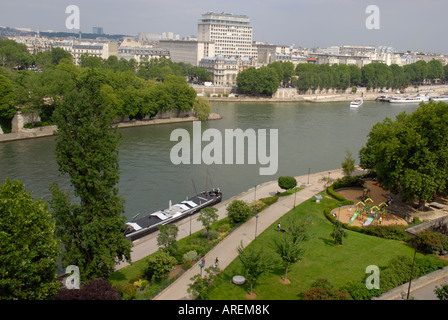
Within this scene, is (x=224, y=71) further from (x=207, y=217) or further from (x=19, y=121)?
(x=207, y=217)

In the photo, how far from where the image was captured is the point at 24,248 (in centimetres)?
962

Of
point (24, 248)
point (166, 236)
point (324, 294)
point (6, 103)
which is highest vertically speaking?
point (6, 103)

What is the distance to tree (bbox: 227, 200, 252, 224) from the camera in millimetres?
17834

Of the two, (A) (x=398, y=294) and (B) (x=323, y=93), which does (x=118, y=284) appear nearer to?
(A) (x=398, y=294)

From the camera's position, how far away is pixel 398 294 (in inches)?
485

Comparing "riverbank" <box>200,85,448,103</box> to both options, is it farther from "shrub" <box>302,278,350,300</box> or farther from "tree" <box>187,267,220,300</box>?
"shrub" <box>302,278,350,300</box>

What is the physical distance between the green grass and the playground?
4.65 feet

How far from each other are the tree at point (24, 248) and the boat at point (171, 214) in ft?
19.4

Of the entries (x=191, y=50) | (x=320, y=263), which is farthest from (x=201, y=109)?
(x=191, y=50)

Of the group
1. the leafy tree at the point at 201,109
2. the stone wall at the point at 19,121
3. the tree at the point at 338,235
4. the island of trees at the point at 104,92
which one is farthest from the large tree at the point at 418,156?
the stone wall at the point at 19,121

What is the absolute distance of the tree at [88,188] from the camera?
1179 cm

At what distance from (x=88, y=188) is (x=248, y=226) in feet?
25.7

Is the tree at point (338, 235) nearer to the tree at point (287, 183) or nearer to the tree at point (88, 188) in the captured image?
the tree at point (287, 183)
